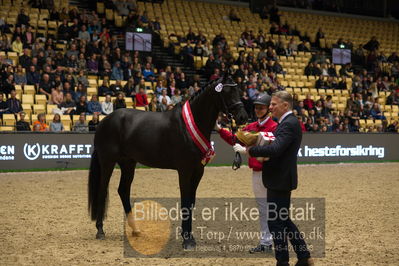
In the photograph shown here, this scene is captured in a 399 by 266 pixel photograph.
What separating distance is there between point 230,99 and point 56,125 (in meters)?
9.80

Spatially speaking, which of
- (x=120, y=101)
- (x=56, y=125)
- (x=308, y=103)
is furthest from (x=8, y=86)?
(x=308, y=103)

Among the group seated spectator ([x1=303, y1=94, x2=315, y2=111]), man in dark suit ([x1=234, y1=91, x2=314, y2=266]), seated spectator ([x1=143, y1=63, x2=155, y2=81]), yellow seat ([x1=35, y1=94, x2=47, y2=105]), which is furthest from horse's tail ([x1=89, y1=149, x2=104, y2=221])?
seated spectator ([x1=303, y1=94, x2=315, y2=111])

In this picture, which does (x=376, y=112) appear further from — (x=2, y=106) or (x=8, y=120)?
(x=2, y=106)

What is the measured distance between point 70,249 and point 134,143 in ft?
5.45

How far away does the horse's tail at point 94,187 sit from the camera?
734 centimetres

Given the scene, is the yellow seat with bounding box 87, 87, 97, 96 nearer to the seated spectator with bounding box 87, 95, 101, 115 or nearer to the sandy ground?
the seated spectator with bounding box 87, 95, 101, 115

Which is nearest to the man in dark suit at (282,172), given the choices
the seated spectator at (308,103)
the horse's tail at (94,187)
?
the horse's tail at (94,187)

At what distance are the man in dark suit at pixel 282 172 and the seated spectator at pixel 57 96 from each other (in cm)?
1236

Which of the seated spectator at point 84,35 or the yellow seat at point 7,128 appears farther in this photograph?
the seated spectator at point 84,35

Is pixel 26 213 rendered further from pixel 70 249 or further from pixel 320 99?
pixel 320 99

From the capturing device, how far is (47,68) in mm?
16734

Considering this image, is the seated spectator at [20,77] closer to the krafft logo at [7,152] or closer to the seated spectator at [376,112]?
the krafft logo at [7,152]

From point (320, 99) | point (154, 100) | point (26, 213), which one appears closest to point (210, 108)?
point (26, 213)

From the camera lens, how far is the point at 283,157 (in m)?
4.94
